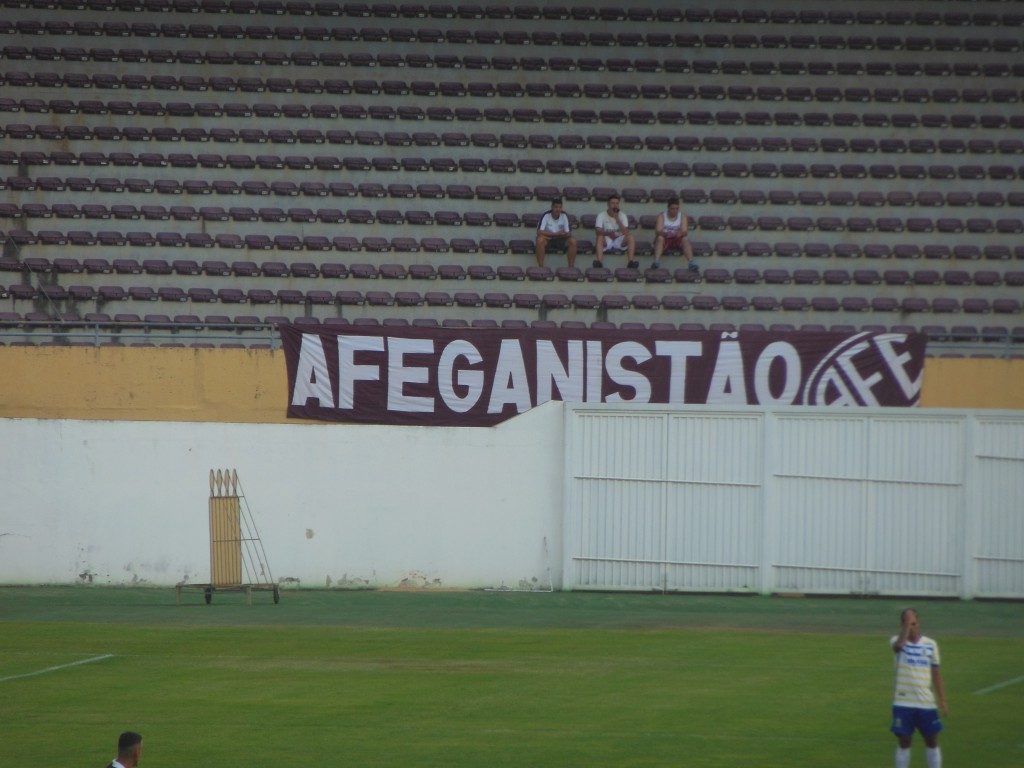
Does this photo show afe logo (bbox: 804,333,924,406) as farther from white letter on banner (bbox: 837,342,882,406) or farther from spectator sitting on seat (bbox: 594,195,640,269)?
spectator sitting on seat (bbox: 594,195,640,269)

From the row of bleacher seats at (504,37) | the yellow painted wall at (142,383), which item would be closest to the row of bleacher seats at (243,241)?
the yellow painted wall at (142,383)

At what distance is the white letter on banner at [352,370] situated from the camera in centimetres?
2344

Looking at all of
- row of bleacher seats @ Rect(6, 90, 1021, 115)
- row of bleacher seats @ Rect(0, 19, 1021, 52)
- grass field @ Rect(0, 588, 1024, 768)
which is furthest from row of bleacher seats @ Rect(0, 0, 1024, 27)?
grass field @ Rect(0, 588, 1024, 768)

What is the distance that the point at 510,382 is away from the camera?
23312mm

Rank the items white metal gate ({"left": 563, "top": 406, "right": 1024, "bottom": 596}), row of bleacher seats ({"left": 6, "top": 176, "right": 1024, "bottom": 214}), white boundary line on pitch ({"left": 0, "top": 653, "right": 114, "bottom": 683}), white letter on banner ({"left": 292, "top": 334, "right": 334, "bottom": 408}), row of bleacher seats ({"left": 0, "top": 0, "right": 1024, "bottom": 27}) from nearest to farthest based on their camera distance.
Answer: white boundary line on pitch ({"left": 0, "top": 653, "right": 114, "bottom": 683}) < white metal gate ({"left": 563, "top": 406, "right": 1024, "bottom": 596}) < white letter on banner ({"left": 292, "top": 334, "right": 334, "bottom": 408}) < row of bleacher seats ({"left": 6, "top": 176, "right": 1024, "bottom": 214}) < row of bleacher seats ({"left": 0, "top": 0, "right": 1024, "bottom": 27})

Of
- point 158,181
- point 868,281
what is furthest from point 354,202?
point 868,281

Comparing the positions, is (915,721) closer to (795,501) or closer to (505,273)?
(795,501)

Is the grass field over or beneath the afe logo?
beneath

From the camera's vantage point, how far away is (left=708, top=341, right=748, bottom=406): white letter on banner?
23.2 metres

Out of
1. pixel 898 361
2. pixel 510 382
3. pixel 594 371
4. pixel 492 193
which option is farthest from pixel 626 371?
pixel 492 193

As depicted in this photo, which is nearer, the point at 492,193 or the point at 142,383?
the point at 142,383

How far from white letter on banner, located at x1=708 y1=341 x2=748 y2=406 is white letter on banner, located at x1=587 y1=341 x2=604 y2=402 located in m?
1.79

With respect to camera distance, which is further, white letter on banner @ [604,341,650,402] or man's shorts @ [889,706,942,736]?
white letter on banner @ [604,341,650,402]

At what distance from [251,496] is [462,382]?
152 inches
